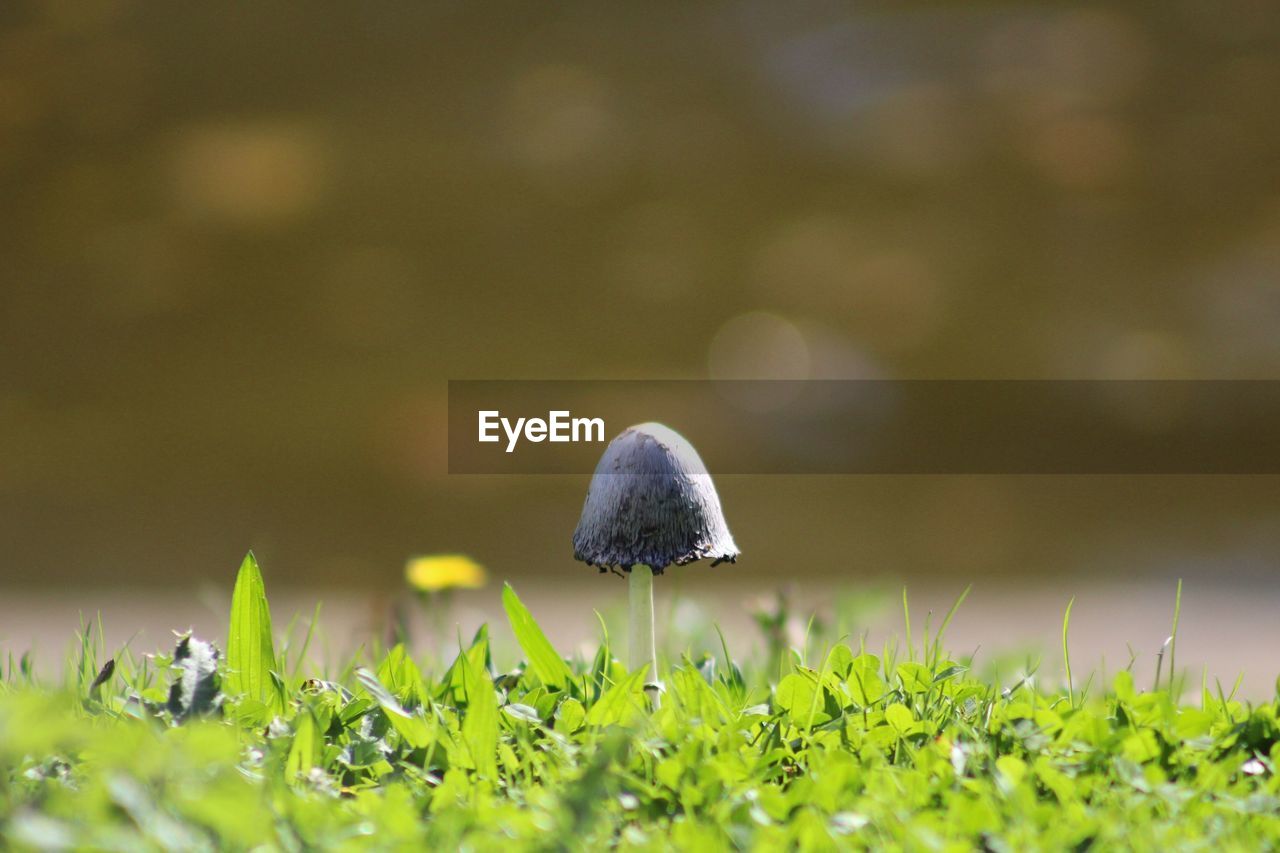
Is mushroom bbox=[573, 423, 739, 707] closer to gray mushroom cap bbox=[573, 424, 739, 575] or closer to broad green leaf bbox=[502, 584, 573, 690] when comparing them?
gray mushroom cap bbox=[573, 424, 739, 575]

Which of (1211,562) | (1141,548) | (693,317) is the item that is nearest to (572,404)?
(693,317)

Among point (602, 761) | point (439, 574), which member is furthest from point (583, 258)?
point (602, 761)

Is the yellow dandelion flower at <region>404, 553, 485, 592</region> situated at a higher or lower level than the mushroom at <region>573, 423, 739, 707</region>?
lower

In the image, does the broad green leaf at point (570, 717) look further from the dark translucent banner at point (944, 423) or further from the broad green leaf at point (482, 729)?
the dark translucent banner at point (944, 423)

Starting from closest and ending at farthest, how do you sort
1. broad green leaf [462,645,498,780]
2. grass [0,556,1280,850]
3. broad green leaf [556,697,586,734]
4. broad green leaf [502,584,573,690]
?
grass [0,556,1280,850] < broad green leaf [462,645,498,780] < broad green leaf [556,697,586,734] < broad green leaf [502,584,573,690]

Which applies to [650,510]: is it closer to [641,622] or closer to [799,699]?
[641,622]

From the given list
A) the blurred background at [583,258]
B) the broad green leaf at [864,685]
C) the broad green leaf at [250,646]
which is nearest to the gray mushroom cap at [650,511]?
the broad green leaf at [864,685]

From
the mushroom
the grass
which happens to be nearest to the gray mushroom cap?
the mushroom
